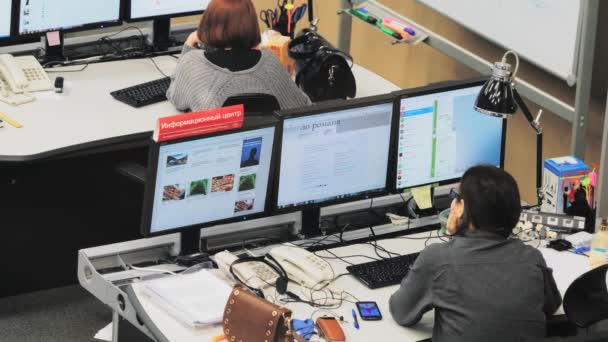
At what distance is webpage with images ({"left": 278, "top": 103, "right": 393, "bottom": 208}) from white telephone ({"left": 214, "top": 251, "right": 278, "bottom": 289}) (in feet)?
0.82

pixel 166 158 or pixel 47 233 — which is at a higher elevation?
pixel 166 158

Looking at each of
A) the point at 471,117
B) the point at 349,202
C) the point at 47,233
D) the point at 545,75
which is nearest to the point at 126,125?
the point at 47,233

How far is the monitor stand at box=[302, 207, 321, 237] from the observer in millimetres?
3518

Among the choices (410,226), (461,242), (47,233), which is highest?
(461,242)

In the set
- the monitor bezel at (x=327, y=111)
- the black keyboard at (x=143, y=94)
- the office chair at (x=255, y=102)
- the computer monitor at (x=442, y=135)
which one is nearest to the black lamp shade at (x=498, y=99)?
the computer monitor at (x=442, y=135)

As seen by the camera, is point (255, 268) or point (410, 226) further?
point (410, 226)

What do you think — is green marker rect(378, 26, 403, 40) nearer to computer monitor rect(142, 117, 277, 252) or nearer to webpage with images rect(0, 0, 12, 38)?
webpage with images rect(0, 0, 12, 38)

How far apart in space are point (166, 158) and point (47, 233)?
1.44 metres

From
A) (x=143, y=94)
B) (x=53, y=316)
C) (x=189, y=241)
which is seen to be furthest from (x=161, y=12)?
(x=189, y=241)

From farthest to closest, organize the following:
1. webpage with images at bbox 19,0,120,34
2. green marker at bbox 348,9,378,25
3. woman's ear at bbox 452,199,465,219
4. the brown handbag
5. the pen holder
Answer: green marker at bbox 348,9,378,25 → the pen holder → webpage with images at bbox 19,0,120,34 → woman's ear at bbox 452,199,465,219 → the brown handbag

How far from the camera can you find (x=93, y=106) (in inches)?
172

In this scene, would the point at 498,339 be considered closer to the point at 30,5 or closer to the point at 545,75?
the point at 545,75

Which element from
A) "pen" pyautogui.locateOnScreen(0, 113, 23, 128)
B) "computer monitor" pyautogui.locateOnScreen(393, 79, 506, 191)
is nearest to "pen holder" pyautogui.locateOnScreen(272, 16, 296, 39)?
"pen" pyautogui.locateOnScreen(0, 113, 23, 128)

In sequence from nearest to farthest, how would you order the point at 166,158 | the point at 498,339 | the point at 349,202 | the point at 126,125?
the point at 498,339
the point at 166,158
the point at 349,202
the point at 126,125
